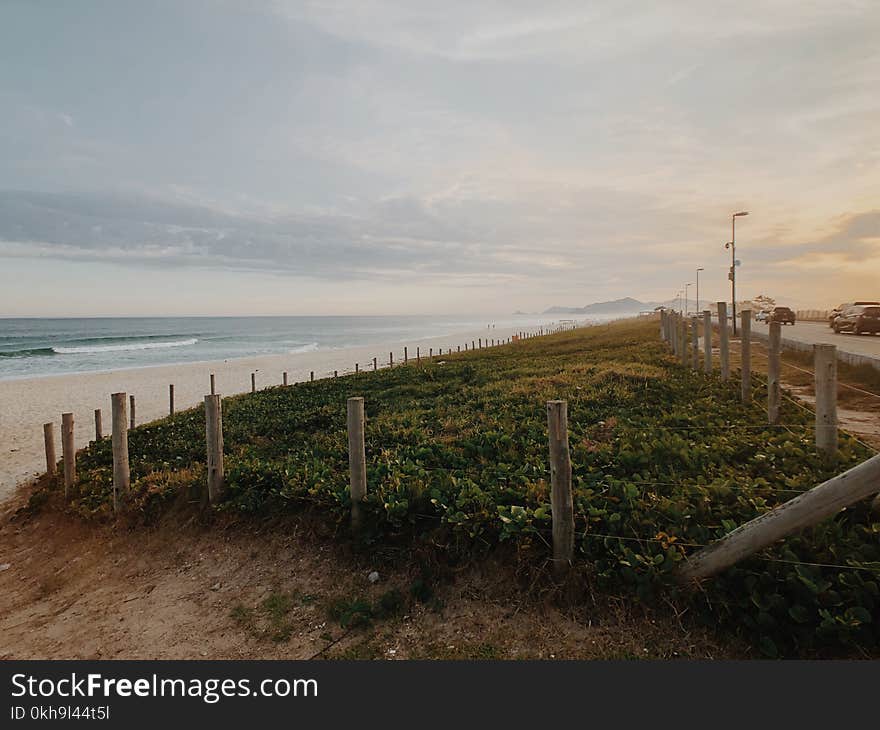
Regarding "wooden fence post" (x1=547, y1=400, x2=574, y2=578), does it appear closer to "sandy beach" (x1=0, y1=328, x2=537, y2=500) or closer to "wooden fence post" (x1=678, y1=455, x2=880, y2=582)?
"wooden fence post" (x1=678, y1=455, x2=880, y2=582)

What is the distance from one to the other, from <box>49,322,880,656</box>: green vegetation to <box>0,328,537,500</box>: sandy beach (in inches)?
196

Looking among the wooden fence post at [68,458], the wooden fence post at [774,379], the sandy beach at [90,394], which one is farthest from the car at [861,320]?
the wooden fence post at [68,458]

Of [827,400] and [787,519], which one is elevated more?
[827,400]

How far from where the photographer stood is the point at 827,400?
6.57 m

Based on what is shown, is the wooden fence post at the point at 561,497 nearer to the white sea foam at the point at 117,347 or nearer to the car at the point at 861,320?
the car at the point at 861,320

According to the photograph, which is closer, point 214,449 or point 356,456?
point 356,456

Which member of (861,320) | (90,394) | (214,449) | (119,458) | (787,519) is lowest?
(90,394)

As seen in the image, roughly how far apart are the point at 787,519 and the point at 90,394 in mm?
34546

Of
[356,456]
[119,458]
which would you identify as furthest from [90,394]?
[356,456]

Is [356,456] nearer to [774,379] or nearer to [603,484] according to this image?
[603,484]

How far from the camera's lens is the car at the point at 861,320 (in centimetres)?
2697

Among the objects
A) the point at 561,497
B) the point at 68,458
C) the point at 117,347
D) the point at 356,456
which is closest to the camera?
the point at 561,497

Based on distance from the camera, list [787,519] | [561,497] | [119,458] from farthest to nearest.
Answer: [119,458] < [561,497] < [787,519]

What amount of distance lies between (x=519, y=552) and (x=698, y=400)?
7.07 metres
